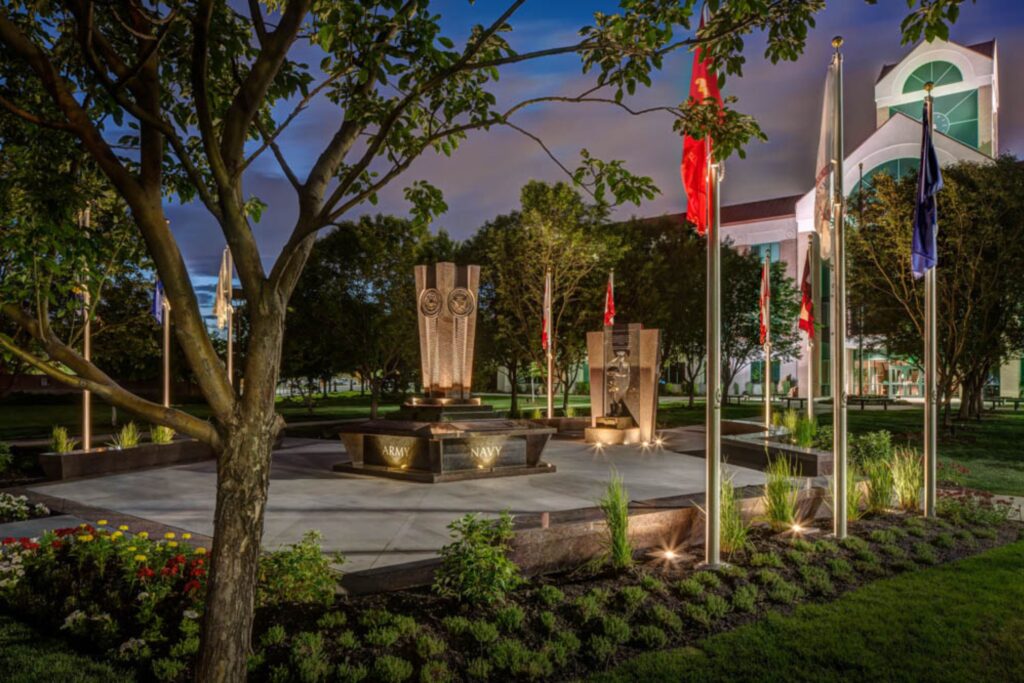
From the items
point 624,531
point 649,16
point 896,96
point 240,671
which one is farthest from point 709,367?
point 896,96

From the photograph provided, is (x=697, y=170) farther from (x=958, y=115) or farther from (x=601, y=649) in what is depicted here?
(x=958, y=115)

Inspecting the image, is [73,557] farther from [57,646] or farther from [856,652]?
[856,652]

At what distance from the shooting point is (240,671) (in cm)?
412

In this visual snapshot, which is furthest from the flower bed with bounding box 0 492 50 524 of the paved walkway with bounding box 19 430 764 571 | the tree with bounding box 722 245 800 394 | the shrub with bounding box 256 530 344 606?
the tree with bounding box 722 245 800 394

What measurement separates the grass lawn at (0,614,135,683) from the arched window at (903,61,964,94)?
56.8 metres

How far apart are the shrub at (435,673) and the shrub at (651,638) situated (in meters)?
1.50

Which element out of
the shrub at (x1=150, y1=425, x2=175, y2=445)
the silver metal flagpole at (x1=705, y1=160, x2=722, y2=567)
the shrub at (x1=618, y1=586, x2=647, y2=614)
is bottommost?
the shrub at (x1=618, y1=586, x2=647, y2=614)

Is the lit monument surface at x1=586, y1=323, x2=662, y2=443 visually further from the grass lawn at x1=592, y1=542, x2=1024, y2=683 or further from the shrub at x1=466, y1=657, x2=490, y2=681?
the shrub at x1=466, y1=657, x2=490, y2=681

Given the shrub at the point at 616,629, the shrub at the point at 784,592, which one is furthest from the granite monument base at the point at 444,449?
the shrub at the point at 616,629

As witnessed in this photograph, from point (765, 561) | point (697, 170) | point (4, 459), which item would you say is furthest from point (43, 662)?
point (4, 459)

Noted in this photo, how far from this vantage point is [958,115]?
161 feet

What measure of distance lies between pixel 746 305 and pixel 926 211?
2954 centimetres

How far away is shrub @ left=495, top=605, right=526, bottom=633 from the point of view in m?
5.37

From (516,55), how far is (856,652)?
4.76m
